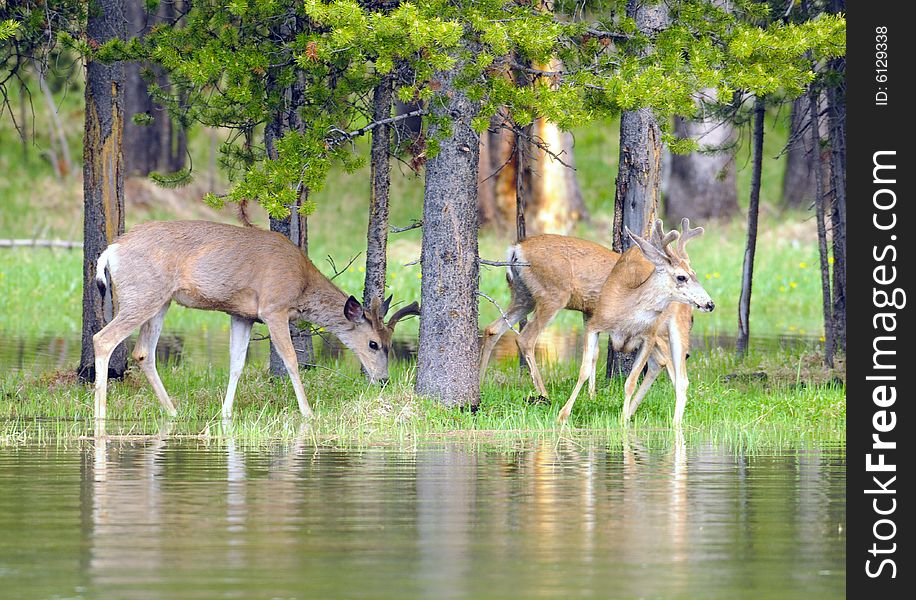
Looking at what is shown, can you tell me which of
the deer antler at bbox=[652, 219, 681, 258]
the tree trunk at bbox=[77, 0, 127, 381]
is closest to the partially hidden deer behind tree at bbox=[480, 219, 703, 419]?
the deer antler at bbox=[652, 219, 681, 258]

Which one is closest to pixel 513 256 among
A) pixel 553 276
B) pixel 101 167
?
pixel 553 276

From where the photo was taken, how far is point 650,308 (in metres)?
14.6

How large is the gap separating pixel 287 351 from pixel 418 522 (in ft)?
21.1

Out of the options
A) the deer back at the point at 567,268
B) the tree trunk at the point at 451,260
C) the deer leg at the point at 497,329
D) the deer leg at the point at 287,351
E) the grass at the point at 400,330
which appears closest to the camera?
the grass at the point at 400,330

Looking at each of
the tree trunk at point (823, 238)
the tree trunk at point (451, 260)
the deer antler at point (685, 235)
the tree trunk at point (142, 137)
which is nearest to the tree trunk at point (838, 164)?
the tree trunk at point (823, 238)

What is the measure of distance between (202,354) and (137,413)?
6.73 m

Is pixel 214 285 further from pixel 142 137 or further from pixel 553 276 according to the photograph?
pixel 142 137

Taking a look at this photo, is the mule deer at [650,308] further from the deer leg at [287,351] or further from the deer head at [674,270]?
the deer leg at [287,351]

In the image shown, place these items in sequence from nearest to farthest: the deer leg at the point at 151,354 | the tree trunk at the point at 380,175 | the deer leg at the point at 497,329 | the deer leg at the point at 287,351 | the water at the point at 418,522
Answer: the water at the point at 418,522
the deer leg at the point at 287,351
the deer leg at the point at 151,354
the tree trunk at the point at 380,175
the deer leg at the point at 497,329

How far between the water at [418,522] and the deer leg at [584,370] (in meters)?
1.74

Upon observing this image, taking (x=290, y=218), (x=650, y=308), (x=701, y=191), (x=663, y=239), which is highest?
(x=701, y=191)

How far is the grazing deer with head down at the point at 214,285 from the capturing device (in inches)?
589
